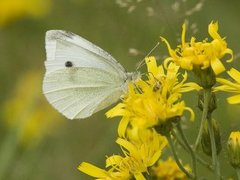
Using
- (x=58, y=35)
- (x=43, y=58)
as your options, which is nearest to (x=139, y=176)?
(x=58, y=35)

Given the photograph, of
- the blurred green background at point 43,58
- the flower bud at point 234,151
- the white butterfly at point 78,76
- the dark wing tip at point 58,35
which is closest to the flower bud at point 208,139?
the flower bud at point 234,151

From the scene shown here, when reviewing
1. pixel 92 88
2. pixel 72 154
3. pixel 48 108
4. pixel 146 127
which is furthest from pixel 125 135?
pixel 48 108

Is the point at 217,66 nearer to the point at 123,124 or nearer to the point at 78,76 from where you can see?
the point at 123,124

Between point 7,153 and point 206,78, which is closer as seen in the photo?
point 206,78

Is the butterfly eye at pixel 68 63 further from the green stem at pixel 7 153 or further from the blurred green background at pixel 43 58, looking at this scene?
the green stem at pixel 7 153

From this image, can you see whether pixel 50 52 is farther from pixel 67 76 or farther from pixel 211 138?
pixel 211 138

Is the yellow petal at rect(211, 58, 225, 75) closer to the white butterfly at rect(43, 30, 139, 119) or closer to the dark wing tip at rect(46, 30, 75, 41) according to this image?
the white butterfly at rect(43, 30, 139, 119)
